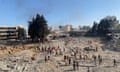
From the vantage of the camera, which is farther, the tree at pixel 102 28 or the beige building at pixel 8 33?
the tree at pixel 102 28

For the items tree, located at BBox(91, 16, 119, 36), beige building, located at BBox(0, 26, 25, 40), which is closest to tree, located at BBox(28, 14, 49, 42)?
beige building, located at BBox(0, 26, 25, 40)

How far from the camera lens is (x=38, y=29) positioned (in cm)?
8125

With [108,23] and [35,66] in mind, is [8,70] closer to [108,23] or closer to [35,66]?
[35,66]

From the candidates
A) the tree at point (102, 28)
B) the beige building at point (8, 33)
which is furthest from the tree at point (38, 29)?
the tree at point (102, 28)

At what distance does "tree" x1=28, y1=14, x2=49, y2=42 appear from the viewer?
81375 millimetres

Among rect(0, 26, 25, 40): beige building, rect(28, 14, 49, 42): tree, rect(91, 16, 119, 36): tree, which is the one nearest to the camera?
rect(28, 14, 49, 42): tree

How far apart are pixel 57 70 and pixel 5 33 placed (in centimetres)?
7235

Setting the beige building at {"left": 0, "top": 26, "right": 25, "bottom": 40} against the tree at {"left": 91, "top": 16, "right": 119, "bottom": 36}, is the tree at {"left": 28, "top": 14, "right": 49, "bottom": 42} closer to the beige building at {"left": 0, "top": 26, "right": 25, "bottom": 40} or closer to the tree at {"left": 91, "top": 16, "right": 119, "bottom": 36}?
the beige building at {"left": 0, "top": 26, "right": 25, "bottom": 40}

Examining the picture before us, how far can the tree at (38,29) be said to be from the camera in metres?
81.4

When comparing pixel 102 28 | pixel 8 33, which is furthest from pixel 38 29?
pixel 102 28

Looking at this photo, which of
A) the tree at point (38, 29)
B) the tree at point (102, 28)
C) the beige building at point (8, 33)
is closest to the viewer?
the tree at point (38, 29)

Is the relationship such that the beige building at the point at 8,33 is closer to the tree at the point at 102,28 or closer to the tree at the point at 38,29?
the tree at the point at 38,29

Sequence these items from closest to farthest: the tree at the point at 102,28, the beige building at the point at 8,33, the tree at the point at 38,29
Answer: the tree at the point at 38,29 → the beige building at the point at 8,33 → the tree at the point at 102,28

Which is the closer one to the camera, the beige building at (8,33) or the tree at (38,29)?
the tree at (38,29)
